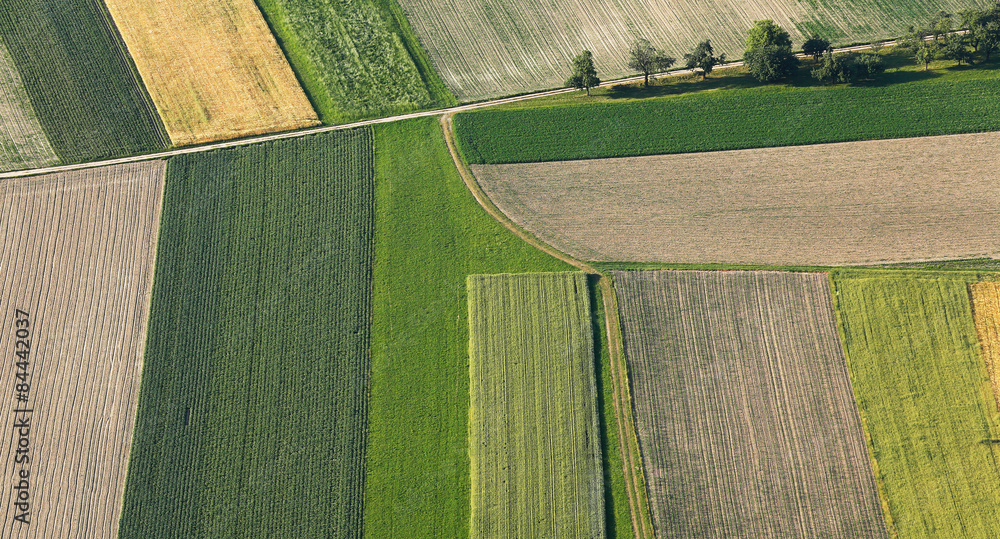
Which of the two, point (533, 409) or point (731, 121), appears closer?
point (533, 409)

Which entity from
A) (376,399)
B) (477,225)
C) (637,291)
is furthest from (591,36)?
(376,399)

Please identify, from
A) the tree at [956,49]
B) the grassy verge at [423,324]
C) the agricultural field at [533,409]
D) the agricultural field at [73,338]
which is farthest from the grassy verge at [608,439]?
the tree at [956,49]

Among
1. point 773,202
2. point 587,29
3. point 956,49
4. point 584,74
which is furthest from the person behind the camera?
point 587,29

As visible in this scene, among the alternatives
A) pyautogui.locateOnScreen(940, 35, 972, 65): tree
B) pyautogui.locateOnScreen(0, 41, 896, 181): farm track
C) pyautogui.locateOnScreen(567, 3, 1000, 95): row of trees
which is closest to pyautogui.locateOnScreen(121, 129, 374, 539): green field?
pyautogui.locateOnScreen(0, 41, 896, 181): farm track

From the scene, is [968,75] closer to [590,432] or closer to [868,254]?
[868,254]

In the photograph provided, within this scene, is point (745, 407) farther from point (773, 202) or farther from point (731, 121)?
point (731, 121)

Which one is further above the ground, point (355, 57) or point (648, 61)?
point (355, 57)

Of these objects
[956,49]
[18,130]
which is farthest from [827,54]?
[18,130]
